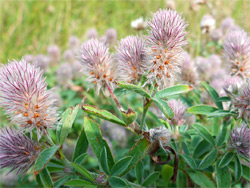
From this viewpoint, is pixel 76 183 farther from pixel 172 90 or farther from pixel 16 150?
pixel 172 90

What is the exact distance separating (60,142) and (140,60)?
0.51m

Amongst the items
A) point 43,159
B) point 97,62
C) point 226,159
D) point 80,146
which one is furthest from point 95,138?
point 226,159

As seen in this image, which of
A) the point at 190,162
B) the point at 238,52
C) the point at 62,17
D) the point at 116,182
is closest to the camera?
the point at 116,182

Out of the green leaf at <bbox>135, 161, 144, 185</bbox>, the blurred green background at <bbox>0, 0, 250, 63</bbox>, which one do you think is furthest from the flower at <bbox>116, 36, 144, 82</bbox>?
the blurred green background at <bbox>0, 0, 250, 63</bbox>

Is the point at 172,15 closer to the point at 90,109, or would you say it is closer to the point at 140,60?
the point at 140,60

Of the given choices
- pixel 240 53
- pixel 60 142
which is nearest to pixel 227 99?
pixel 240 53

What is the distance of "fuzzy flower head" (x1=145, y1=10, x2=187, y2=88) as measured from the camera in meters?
1.06

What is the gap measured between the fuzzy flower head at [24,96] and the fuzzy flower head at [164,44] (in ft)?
1.49

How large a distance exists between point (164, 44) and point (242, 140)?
589 millimetres

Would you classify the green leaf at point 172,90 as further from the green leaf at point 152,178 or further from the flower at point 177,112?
the green leaf at point 152,178

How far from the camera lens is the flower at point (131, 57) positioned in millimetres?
1185

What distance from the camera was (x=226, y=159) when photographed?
50.3 inches

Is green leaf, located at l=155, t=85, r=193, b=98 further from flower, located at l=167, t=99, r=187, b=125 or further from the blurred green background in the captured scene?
the blurred green background

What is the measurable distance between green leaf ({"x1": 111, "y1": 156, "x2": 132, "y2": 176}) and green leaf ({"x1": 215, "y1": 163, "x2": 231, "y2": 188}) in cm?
46
